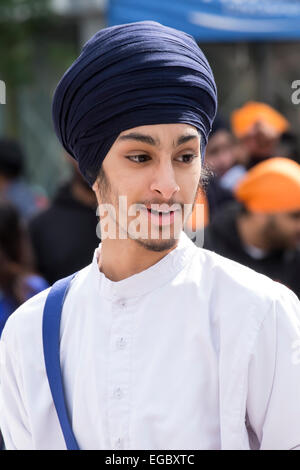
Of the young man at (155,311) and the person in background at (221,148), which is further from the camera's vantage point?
the person in background at (221,148)

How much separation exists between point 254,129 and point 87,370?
4.25 metres

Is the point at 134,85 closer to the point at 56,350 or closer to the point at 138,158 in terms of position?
the point at 138,158

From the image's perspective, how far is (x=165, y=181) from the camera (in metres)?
1.81

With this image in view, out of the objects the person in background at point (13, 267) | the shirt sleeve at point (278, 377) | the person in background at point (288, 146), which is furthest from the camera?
the person in background at point (288, 146)

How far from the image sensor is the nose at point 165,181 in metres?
1.81

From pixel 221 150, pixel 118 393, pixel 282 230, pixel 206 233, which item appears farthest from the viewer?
pixel 221 150

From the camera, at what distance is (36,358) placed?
6.57ft

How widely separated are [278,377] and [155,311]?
1.09ft

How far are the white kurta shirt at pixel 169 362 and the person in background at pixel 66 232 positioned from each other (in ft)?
7.16

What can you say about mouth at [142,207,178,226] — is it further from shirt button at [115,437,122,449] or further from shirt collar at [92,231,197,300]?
shirt button at [115,437,122,449]

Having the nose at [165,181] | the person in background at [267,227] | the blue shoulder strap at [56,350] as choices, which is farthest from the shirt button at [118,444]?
the person in background at [267,227]

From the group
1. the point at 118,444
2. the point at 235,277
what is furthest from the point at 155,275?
the point at 118,444

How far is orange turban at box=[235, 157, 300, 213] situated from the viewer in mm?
3904

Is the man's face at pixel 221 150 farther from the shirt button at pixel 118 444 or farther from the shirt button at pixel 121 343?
the shirt button at pixel 118 444
